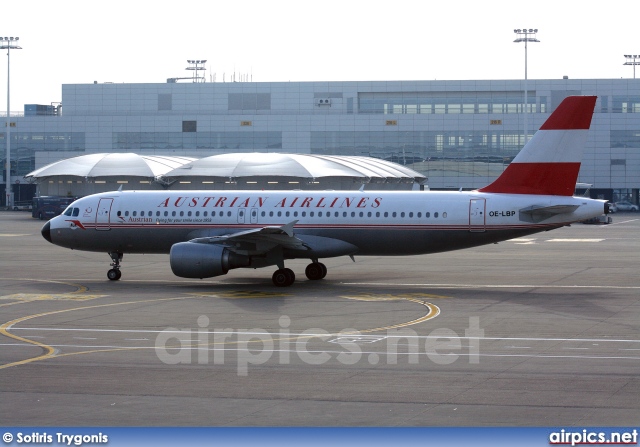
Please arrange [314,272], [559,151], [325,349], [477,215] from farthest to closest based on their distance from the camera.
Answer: [314,272], [477,215], [559,151], [325,349]

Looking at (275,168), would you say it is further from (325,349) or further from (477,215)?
(325,349)

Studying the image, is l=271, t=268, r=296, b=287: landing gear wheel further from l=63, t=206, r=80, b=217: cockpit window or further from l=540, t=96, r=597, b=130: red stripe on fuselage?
l=540, t=96, r=597, b=130: red stripe on fuselage

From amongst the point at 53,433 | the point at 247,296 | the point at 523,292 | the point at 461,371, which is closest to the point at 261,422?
the point at 53,433

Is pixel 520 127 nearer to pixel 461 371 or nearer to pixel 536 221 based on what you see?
pixel 536 221

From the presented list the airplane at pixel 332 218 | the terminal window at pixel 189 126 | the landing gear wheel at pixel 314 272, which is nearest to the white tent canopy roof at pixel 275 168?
the terminal window at pixel 189 126

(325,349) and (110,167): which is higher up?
(110,167)

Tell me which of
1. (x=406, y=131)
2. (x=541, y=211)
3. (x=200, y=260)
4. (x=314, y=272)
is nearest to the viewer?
(x=200, y=260)

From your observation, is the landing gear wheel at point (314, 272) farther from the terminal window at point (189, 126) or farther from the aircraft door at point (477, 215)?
the terminal window at point (189, 126)

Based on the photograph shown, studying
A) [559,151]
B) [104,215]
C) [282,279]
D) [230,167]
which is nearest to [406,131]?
[230,167]

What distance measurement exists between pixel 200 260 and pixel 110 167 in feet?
205

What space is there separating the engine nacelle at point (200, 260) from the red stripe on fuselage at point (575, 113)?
43.0 feet

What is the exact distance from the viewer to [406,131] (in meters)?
113

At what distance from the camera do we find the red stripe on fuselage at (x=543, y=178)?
3434 cm

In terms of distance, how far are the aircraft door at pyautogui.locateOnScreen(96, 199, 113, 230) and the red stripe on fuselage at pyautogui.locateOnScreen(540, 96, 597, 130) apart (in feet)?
59.1
